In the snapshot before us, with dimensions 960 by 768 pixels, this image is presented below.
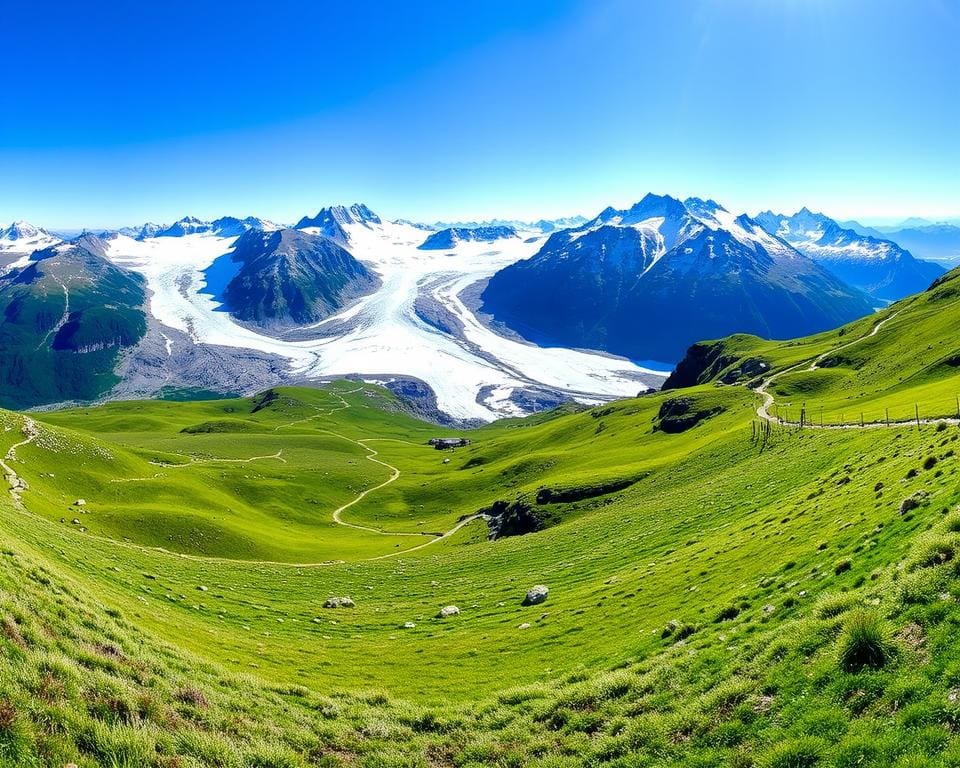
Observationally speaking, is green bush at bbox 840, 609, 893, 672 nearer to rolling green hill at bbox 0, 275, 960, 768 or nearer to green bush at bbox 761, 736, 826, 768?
rolling green hill at bbox 0, 275, 960, 768

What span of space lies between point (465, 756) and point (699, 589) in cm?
1648

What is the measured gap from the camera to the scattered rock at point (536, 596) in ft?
127

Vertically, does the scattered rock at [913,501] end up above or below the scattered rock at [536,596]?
above

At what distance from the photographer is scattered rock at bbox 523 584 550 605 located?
38656 millimetres

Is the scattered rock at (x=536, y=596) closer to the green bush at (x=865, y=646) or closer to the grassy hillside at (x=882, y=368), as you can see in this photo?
the green bush at (x=865, y=646)

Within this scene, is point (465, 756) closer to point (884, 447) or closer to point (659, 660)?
point (659, 660)

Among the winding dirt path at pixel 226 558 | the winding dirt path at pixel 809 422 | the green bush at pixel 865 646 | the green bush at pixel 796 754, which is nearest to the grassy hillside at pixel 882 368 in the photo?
the winding dirt path at pixel 809 422

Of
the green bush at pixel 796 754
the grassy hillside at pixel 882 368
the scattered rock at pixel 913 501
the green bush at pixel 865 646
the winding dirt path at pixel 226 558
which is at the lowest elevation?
the winding dirt path at pixel 226 558

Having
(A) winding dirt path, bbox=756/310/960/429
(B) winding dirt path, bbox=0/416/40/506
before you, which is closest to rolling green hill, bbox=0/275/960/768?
(B) winding dirt path, bbox=0/416/40/506

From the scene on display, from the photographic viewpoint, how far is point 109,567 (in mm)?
39781

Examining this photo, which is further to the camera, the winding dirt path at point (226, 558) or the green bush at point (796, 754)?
the winding dirt path at point (226, 558)

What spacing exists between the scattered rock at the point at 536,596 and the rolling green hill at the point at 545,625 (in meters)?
1.82

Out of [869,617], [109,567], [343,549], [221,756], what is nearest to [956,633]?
[869,617]

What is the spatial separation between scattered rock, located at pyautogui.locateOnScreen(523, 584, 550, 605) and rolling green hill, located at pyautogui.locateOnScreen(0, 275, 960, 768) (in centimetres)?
182
